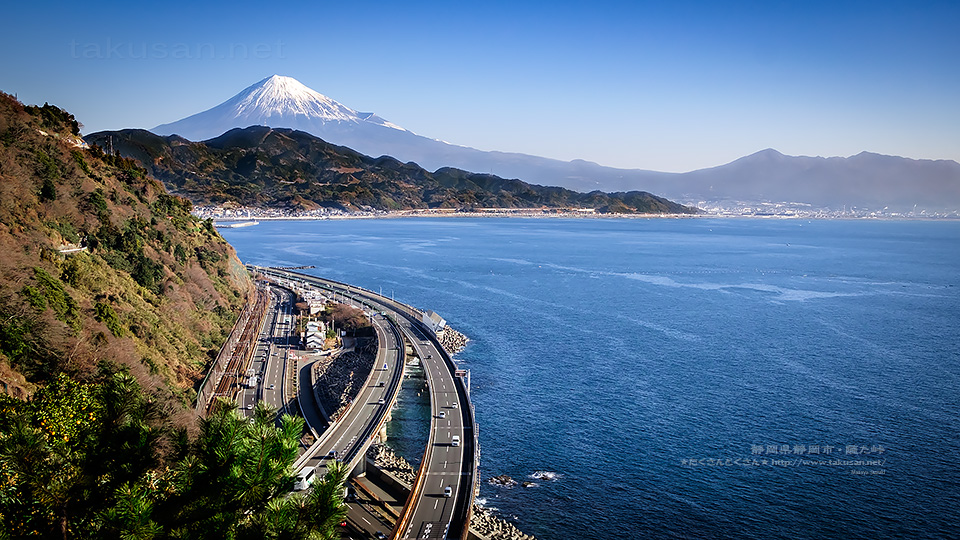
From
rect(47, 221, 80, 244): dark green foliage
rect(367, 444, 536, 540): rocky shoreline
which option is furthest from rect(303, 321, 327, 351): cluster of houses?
rect(367, 444, 536, 540): rocky shoreline

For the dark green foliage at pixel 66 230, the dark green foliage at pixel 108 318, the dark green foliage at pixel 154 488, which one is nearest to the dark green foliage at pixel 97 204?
the dark green foliage at pixel 66 230

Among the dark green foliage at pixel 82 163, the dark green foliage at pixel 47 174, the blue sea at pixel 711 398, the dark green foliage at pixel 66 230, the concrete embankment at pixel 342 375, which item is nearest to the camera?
the blue sea at pixel 711 398

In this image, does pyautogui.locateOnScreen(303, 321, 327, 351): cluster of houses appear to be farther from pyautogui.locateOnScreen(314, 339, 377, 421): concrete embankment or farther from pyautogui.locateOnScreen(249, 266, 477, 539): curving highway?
pyautogui.locateOnScreen(249, 266, 477, 539): curving highway

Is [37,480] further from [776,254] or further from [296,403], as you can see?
[776,254]

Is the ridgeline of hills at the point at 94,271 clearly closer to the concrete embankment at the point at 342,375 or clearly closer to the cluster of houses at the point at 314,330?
the cluster of houses at the point at 314,330

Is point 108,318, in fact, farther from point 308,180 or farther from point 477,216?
point 477,216

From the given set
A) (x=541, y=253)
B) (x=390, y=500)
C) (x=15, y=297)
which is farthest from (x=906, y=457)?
(x=541, y=253)
